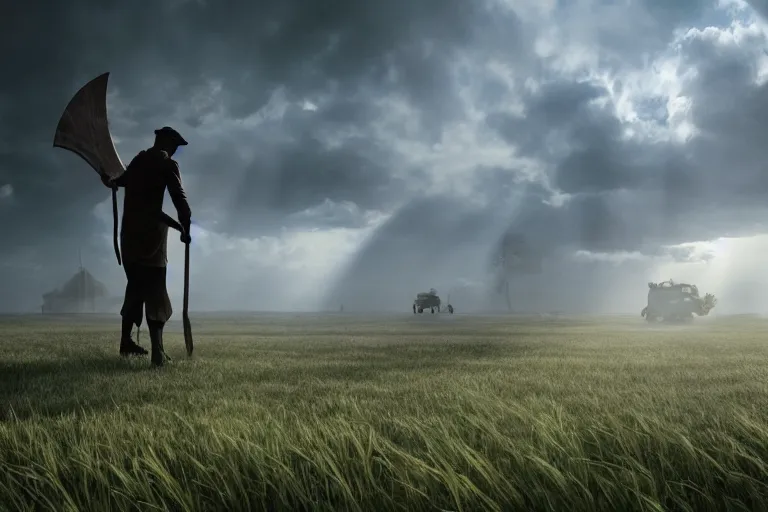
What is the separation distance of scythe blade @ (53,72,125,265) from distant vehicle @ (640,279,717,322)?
3976 cm

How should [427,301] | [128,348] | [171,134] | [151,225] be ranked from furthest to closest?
[427,301], [128,348], [171,134], [151,225]

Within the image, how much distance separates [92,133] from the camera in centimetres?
913

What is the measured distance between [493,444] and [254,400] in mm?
2965

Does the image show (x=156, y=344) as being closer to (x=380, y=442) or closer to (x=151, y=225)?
(x=151, y=225)

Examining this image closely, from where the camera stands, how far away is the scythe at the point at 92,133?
9047 millimetres

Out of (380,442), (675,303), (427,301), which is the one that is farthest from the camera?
(427,301)

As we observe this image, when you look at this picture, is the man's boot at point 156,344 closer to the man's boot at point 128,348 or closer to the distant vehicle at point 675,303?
the man's boot at point 128,348

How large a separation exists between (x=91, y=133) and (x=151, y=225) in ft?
7.19

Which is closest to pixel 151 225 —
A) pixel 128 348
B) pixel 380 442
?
pixel 128 348

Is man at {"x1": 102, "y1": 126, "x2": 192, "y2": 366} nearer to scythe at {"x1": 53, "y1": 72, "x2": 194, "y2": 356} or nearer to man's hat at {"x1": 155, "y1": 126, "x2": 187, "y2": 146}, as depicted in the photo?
man's hat at {"x1": 155, "y1": 126, "x2": 187, "y2": 146}

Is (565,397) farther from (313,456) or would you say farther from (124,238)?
(124,238)

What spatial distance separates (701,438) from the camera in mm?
3344

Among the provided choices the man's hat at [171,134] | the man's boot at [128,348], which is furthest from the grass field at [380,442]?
the man's hat at [171,134]

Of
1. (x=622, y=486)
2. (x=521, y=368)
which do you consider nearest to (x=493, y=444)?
(x=622, y=486)
